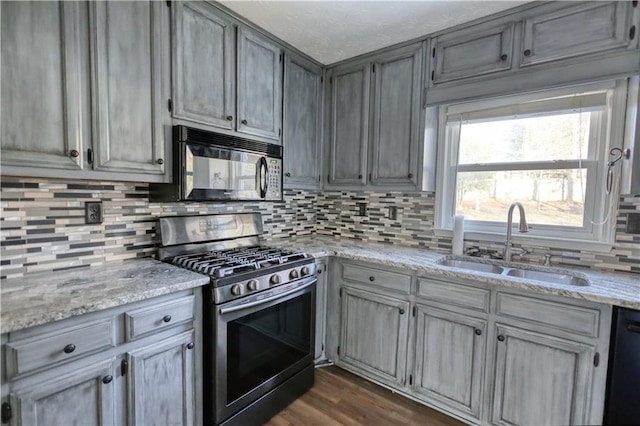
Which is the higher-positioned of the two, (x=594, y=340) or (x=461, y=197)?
(x=461, y=197)

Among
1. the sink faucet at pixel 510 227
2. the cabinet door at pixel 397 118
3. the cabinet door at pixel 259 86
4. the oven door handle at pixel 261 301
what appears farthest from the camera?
the cabinet door at pixel 397 118

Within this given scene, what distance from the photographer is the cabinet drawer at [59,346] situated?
104 cm

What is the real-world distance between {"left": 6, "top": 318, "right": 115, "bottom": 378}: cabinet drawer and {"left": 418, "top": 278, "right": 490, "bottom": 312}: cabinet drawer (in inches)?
64.8

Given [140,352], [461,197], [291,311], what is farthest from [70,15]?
[461,197]

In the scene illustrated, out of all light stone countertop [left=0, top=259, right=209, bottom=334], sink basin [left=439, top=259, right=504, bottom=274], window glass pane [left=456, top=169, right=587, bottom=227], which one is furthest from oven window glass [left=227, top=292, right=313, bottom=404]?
window glass pane [left=456, top=169, right=587, bottom=227]

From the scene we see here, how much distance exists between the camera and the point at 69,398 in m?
1.18

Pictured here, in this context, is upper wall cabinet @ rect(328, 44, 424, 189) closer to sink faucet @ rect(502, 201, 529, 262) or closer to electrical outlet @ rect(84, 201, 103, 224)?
sink faucet @ rect(502, 201, 529, 262)

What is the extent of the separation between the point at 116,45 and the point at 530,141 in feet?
8.27

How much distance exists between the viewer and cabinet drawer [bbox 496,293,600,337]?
4.84 ft

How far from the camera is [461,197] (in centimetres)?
245

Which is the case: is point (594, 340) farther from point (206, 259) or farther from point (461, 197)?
point (206, 259)

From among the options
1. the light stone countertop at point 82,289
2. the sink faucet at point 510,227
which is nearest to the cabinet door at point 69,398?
the light stone countertop at point 82,289

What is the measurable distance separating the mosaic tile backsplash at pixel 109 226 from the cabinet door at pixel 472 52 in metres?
0.92

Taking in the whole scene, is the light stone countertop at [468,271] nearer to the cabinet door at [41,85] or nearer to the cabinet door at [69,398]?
the cabinet door at [69,398]
